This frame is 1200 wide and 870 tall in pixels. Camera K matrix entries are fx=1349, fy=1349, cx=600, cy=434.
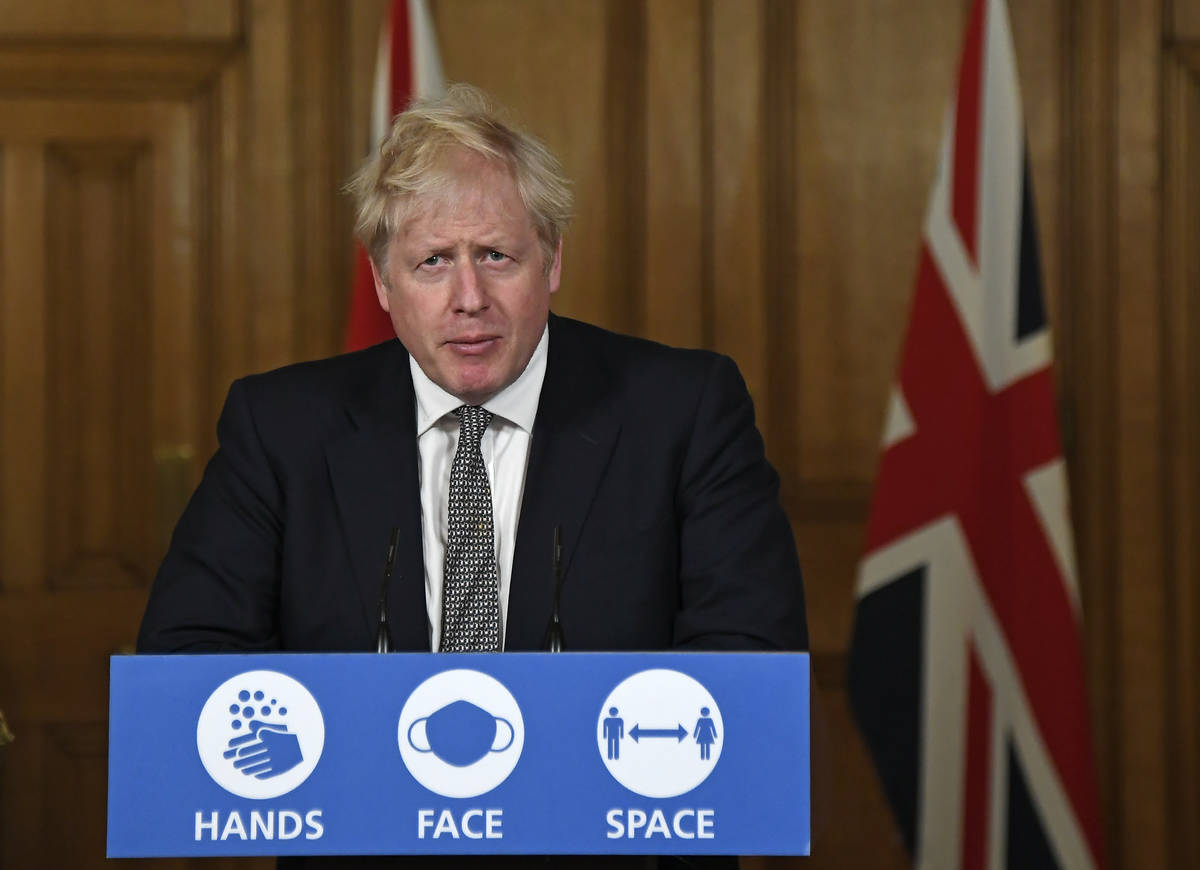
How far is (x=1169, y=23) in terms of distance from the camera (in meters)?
3.28

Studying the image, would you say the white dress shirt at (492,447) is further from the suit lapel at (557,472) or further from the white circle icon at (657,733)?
the white circle icon at (657,733)

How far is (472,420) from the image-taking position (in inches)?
65.7

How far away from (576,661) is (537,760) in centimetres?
9

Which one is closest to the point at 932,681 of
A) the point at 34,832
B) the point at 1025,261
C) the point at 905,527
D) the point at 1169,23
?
the point at 905,527

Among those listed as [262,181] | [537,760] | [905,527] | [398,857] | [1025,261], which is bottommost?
[398,857]

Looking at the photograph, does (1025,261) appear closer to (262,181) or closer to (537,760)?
(262,181)

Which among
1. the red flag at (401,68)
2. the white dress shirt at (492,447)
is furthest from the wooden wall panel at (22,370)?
the white dress shirt at (492,447)

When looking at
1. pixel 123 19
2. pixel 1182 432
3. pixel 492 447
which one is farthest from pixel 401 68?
pixel 1182 432

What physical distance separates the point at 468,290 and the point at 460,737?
1.93 feet

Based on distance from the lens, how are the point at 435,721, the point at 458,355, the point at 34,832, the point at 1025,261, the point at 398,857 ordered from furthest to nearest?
the point at 34,832 → the point at 1025,261 → the point at 458,355 → the point at 398,857 → the point at 435,721

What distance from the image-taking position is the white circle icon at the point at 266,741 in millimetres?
1149

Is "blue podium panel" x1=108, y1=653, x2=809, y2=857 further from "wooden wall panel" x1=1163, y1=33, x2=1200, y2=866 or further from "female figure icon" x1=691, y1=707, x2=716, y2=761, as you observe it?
"wooden wall panel" x1=1163, y1=33, x2=1200, y2=866

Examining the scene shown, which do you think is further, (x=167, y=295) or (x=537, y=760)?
(x=167, y=295)

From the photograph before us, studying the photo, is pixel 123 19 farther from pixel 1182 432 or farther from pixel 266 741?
pixel 1182 432
